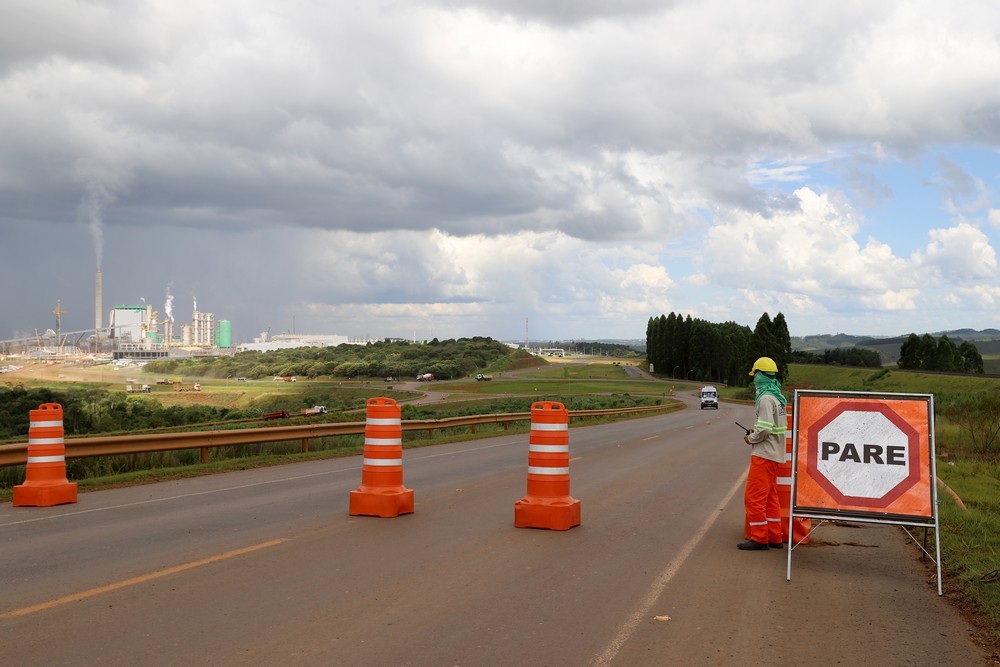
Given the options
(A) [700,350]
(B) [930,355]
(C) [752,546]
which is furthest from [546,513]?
(A) [700,350]

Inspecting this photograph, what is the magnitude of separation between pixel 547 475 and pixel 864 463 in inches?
145

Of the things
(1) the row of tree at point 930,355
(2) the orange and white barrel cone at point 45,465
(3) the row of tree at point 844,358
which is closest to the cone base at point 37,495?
(2) the orange and white barrel cone at point 45,465

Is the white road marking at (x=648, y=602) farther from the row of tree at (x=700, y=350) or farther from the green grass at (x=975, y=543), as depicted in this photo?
the row of tree at (x=700, y=350)

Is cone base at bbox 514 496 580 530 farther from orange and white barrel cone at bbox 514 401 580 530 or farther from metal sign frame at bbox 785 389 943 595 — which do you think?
metal sign frame at bbox 785 389 943 595

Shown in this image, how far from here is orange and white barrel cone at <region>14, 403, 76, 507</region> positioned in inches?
466

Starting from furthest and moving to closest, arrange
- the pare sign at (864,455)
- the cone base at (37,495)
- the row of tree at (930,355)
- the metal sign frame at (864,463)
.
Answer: the row of tree at (930,355), the cone base at (37,495), the pare sign at (864,455), the metal sign frame at (864,463)

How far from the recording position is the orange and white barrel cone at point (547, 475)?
1027cm

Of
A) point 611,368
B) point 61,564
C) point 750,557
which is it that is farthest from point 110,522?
point 611,368

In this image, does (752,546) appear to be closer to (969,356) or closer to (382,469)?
(382,469)

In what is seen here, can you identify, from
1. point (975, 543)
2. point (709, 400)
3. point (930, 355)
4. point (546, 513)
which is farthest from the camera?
point (930, 355)

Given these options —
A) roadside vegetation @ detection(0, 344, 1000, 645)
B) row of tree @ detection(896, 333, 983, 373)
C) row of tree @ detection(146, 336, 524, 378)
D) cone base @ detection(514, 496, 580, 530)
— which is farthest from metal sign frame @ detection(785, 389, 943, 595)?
row of tree @ detection(146, 336, 524, 378)

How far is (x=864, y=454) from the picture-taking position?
26.8 ft

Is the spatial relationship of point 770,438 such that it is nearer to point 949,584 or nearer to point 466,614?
point 949,584

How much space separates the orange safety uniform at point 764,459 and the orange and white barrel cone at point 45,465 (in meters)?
9.16
